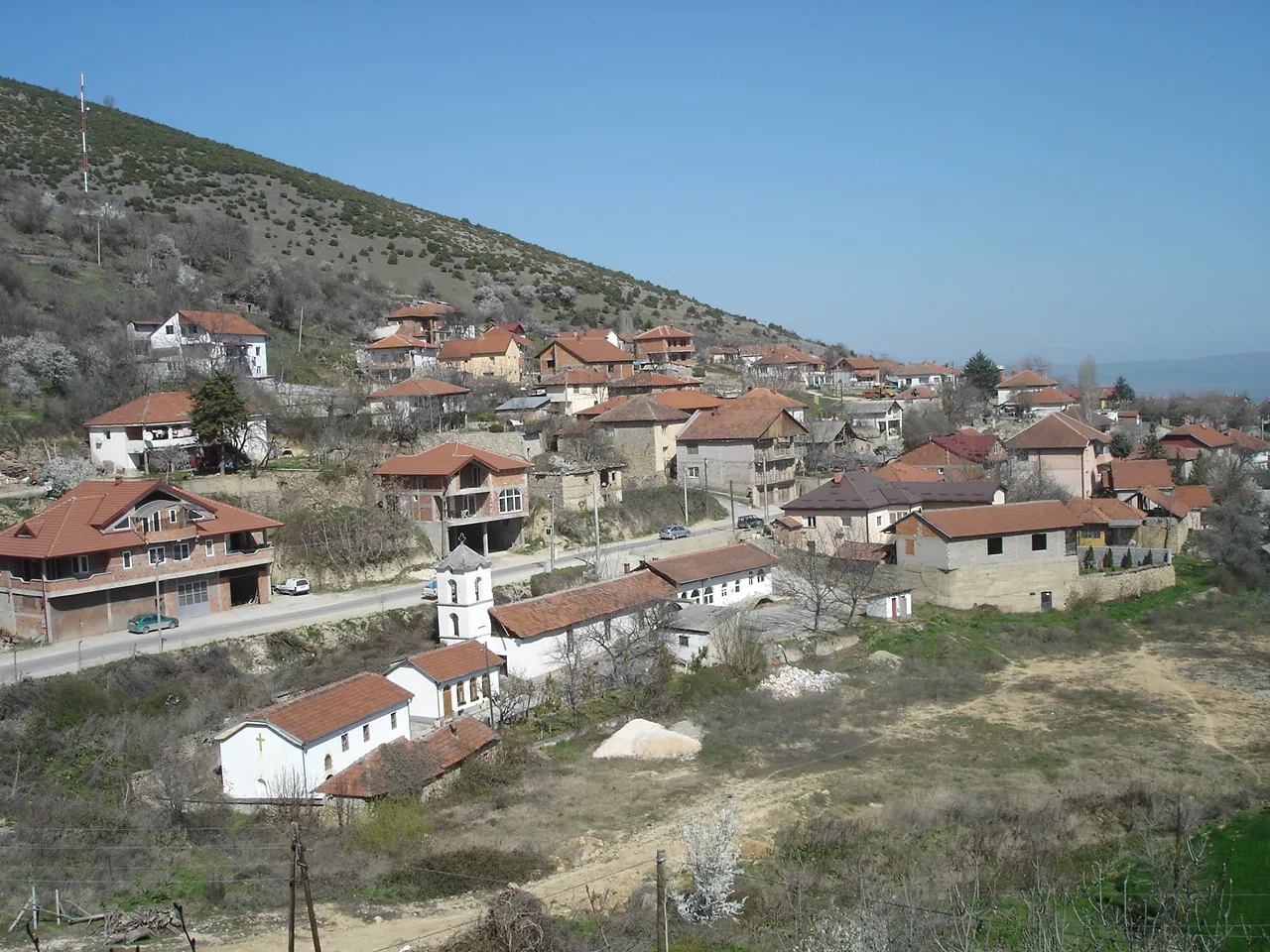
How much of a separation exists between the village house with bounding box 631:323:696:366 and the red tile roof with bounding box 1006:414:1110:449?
96.5 feet

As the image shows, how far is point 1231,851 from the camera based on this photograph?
61.9ft

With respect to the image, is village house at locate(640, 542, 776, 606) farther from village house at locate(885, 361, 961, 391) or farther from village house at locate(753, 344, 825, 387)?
village house at locate(885, 361, 961, 391)

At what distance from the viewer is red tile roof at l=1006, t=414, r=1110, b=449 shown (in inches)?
2132

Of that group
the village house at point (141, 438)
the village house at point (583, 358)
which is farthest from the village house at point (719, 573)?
the village house at point (583, 358)

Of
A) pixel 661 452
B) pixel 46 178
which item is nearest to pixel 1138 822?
pixel 661 452

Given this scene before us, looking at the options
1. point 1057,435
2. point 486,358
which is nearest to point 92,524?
point 486,358

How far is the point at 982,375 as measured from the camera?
88.9 m

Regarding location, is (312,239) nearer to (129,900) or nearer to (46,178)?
(46,178)

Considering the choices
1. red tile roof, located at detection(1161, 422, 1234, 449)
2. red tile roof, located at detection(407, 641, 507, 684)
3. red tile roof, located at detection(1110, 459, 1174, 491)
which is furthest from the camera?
red tile roof, located at detection(1161, 422, 1234, 449)

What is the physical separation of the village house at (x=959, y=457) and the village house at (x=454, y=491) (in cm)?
2430

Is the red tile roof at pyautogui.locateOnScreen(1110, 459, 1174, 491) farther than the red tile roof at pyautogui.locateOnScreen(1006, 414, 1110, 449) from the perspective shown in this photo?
No

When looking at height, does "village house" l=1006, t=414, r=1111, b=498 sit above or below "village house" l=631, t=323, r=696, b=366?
below

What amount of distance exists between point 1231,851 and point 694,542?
2533cm

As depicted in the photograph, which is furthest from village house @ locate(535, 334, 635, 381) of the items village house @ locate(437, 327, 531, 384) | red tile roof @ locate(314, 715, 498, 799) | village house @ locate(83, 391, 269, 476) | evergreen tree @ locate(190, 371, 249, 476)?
red tile roof @ locate(314, 715, 498, 799)
